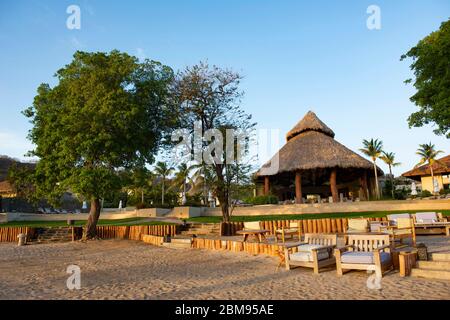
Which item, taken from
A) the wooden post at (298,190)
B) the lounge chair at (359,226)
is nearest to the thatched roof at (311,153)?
the wooden post at (298,190)

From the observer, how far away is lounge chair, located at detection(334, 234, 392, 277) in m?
7.05

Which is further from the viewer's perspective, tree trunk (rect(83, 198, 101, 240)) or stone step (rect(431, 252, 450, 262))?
tree trunk (rect(83, 198, 101, 240))

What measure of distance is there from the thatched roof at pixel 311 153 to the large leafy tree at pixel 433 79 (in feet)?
30.3

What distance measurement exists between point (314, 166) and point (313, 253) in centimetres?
2104

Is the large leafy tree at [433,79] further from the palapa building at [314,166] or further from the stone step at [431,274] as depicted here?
the stone step at [431,274]

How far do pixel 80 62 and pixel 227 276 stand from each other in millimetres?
15221

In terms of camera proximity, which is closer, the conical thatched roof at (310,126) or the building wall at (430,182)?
the conical thatched roof at (310,126)

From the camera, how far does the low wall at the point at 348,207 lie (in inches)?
879

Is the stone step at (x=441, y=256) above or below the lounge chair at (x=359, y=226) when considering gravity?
below

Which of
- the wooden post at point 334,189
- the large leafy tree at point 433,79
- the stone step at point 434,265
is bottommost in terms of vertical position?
the stone step at point 434,265

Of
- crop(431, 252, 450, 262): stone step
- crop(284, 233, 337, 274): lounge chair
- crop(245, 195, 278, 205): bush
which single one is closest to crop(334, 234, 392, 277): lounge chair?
crop(284, 233, 337, 274): lounge chair

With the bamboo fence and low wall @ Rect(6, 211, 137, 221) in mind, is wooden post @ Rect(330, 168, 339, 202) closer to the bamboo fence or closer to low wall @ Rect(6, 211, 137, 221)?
the bamboo fence

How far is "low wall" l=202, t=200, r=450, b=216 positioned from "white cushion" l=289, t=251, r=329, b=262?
16.7 meters
